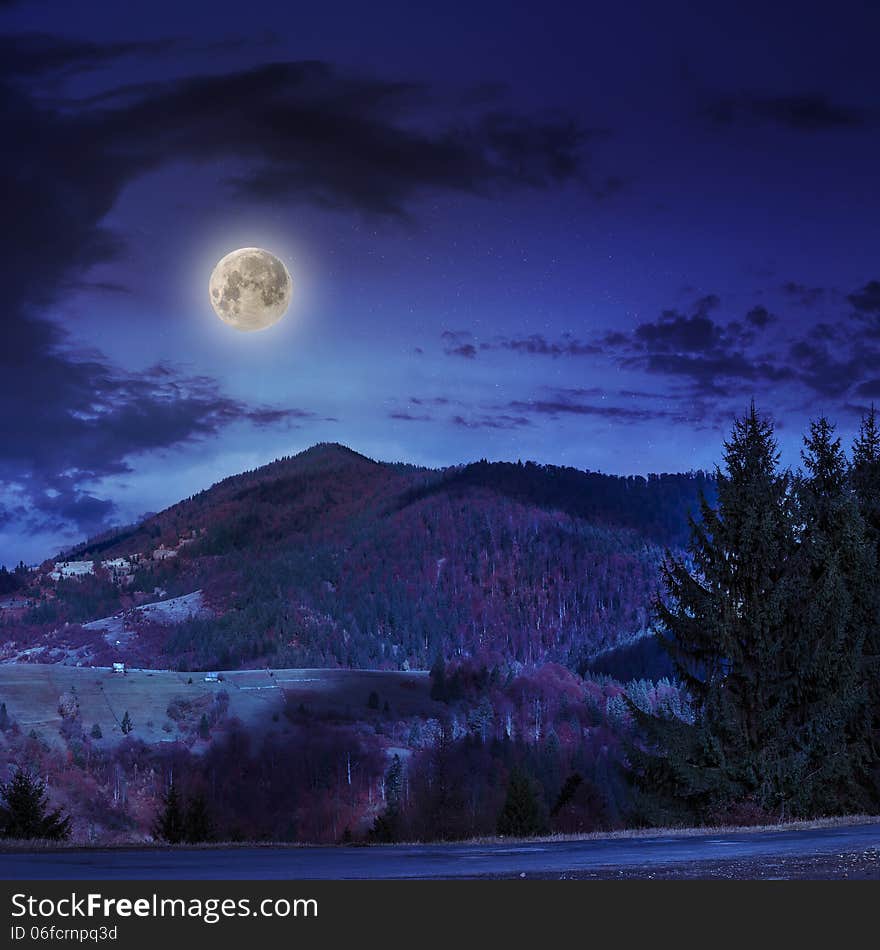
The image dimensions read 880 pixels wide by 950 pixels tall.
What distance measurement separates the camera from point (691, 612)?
3559 cm

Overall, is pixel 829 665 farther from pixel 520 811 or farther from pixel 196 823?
pixel 196 823

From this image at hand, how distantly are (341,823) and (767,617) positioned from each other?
484ft

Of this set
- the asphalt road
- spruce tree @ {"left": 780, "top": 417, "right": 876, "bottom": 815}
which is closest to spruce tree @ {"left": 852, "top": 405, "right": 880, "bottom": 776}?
spruce tree @ {"left": 780, "top": 417, "right": 876, "bottom": 815}

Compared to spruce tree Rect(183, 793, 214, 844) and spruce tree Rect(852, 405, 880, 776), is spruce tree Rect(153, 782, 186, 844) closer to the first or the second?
spruce tree Rect(183, 793, 214, 844)

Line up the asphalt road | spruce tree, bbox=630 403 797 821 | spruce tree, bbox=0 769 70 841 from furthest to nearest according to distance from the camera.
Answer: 1. spruce tree, bbox=0 769 70 841
2. spruce tree, bbox=630 403 797 821
3. the asphalt road

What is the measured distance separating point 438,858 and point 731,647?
18524 millimetres

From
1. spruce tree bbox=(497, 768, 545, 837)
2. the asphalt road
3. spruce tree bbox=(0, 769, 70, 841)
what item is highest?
the asphalt road

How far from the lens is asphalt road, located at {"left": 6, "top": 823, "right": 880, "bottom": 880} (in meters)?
15.7

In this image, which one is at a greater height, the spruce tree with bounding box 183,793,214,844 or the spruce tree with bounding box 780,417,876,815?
the spruce tree with bounding box 780,417,876,815

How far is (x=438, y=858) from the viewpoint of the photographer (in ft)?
59.6

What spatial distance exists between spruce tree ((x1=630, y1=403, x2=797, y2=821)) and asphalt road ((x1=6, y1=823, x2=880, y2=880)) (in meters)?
10.8

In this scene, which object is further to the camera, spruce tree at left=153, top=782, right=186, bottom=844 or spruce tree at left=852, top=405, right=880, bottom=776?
spruce tree at left=153, top=782, right=186, bottom=844

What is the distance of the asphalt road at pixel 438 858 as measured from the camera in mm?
15664

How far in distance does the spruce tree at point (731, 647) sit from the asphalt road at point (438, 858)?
10.8m
